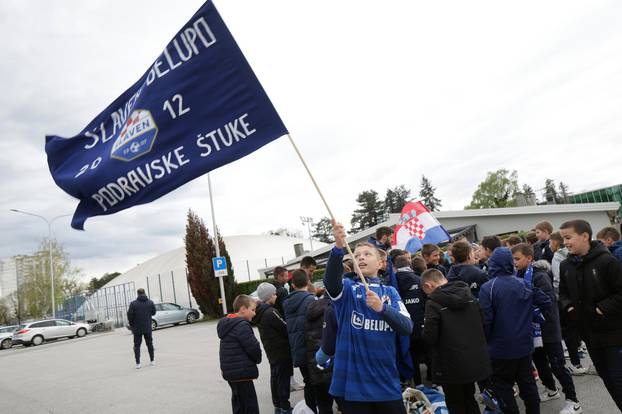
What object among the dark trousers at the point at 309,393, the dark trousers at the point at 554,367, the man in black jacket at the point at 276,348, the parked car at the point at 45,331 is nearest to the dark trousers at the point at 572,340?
the dark trousers at the point at 554,367

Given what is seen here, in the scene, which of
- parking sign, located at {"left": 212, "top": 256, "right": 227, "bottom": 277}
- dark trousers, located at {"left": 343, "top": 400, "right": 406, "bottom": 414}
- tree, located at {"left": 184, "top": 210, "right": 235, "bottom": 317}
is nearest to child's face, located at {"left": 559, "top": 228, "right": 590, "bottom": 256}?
dark trousers, located at {"left": 343, "top": 400, "right": 406, "bottom": 414}

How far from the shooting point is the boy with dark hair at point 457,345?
422 cm

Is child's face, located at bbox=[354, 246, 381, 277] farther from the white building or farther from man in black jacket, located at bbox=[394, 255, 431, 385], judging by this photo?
the white building

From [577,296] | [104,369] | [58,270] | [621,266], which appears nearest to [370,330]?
[577,296]

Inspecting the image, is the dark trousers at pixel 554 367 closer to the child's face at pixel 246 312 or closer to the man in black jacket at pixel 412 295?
the man in black jacket at pixel 412 295

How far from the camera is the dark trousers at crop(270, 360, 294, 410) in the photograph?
6.26 metres

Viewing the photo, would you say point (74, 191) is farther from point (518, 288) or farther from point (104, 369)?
point (104, 369)

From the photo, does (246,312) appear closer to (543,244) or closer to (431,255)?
(431,255)

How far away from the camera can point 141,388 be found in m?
9.63

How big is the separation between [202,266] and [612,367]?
91.6 ft

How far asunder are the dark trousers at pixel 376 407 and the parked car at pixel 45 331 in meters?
32.3

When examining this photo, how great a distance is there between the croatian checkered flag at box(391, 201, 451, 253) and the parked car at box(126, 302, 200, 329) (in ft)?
70.8

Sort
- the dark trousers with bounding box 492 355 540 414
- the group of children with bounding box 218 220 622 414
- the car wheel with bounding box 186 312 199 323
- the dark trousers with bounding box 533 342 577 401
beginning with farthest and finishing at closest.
A: the car wheel with bounding box 186 312 199 323, the dark trousers with bounding box 533 342 577 401, the dark trousers with bounding box 492 355 540 414, the group of children with bounding box 218 220 622 414

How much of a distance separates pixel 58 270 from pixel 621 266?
63.4 metres
